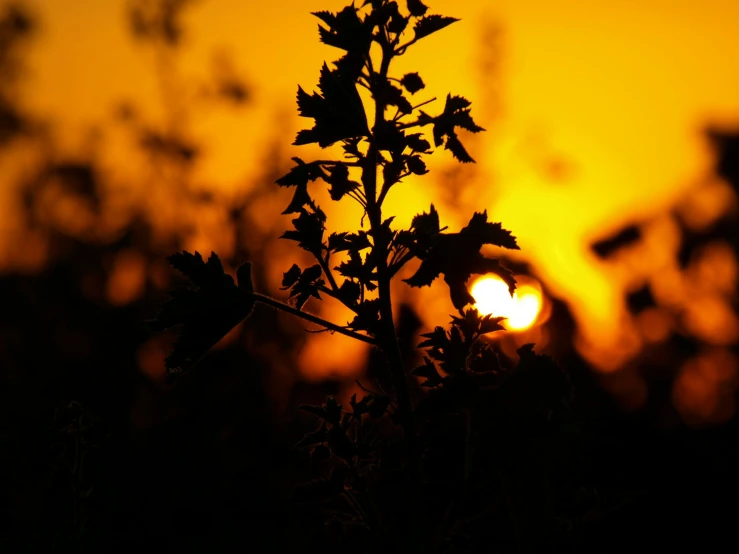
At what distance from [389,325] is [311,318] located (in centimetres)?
30

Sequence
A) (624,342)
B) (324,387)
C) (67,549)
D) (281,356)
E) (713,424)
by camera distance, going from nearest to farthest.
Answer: (67,549) < (324,387) < (281,356) < (713,424) < (624,342)

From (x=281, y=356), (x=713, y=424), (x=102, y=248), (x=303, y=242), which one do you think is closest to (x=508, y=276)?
(x=303, y=242)

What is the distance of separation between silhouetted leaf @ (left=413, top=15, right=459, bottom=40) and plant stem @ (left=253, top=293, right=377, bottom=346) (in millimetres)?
1196

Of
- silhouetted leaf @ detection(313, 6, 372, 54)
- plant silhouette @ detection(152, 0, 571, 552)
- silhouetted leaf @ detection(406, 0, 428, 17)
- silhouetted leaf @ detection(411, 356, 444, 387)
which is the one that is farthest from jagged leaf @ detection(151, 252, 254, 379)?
silhouetted leaf @ detection(406, 0, 428, 17)

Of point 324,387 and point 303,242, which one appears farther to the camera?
point 324,387

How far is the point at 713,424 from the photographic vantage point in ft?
127

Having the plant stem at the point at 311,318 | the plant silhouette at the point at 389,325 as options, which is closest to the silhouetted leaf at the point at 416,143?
the plant silhouette at the point at 389,325

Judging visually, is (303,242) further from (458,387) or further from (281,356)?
(281,356)

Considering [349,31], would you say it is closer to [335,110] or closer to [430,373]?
[335,110]

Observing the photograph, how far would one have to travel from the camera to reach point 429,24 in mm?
4156

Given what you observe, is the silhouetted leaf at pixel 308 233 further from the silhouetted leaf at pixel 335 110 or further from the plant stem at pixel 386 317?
the silhouetted leaf at pixel 335 110

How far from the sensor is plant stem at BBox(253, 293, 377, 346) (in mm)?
3795

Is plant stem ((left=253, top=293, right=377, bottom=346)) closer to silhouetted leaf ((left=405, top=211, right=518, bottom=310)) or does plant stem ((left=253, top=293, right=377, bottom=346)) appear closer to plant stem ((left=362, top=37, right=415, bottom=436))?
plant stem ((left=362, top=37, right=415, bottom=436))

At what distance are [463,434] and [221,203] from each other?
2191 centimetres
